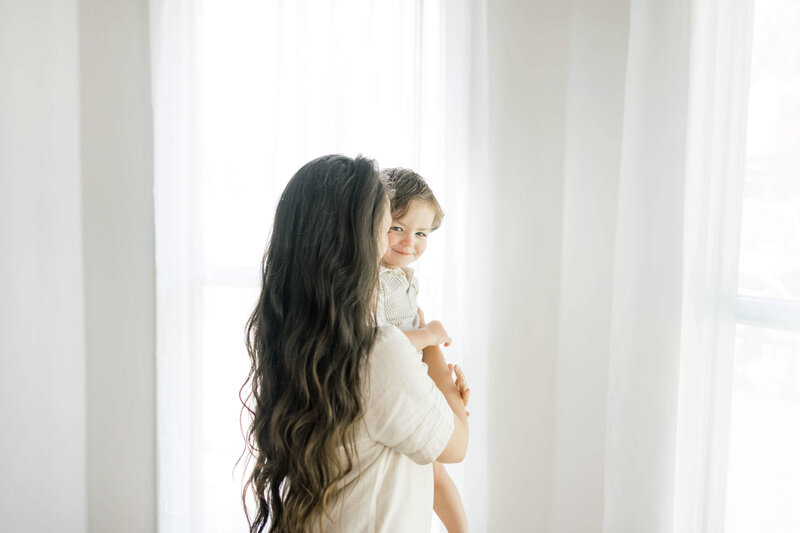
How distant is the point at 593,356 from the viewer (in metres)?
2.12

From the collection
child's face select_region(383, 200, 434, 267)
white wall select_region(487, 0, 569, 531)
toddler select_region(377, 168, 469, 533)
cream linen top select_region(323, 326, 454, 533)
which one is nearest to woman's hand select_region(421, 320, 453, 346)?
toddler select_region(377, 168, 469, 533)

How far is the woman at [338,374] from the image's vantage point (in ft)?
3.51

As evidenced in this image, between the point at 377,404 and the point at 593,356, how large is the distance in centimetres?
125

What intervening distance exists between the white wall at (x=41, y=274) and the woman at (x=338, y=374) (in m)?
1.17

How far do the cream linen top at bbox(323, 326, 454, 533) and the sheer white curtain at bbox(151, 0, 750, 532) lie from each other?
3.39 feet

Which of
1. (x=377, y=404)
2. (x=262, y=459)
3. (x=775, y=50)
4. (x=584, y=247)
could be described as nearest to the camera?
(x=377, y=404)

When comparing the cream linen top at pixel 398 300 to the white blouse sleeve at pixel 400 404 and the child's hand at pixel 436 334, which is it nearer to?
the child's hand at pixel 436 334

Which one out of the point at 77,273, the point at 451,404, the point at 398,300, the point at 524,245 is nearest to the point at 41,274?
the point at 77,273

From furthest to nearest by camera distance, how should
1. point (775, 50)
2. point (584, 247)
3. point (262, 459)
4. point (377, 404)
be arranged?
point (584, 247), point (775, 50), point (262, 459), point (377, 404)

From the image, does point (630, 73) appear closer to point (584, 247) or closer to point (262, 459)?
point (584, 247)

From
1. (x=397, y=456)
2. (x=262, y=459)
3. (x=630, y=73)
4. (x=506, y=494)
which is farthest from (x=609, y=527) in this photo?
(x=630, y=73)

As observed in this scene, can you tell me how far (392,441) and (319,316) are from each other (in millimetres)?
249

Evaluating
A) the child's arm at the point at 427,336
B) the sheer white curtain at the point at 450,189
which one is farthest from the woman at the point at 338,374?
the sheer white curtain at the point at 450,189

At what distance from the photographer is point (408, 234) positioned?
1493 millimetres
